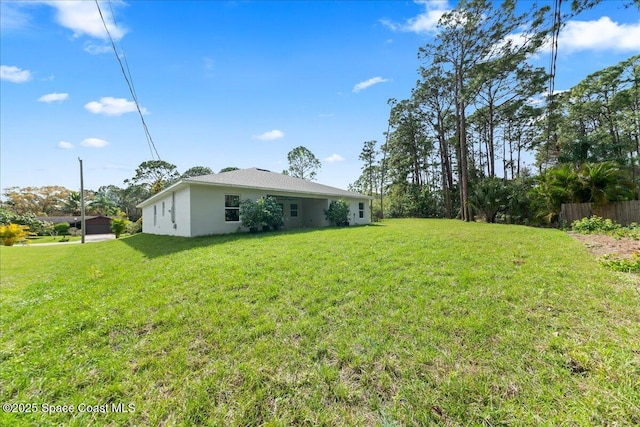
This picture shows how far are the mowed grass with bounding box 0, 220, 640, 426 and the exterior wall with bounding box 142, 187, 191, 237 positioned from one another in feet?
21.0

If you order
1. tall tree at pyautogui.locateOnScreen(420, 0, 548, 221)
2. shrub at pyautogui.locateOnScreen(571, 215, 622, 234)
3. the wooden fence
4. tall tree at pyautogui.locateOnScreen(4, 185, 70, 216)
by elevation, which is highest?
tall tree at pyautogui.locateOnScreen(420, 0, 548, 221)

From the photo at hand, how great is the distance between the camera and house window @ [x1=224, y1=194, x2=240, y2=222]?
1138 cm

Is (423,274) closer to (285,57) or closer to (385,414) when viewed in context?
(385,414)

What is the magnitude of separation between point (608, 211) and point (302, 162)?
30.1 meters

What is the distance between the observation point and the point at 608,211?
33.6ft

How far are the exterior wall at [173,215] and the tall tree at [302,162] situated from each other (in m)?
21.1

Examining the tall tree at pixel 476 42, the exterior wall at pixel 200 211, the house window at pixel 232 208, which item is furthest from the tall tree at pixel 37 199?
the tall tree at pixel 476 42

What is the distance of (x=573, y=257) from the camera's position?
5.04 metres

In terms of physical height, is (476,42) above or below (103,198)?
above

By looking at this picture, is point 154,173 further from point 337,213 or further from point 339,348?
point 339,348

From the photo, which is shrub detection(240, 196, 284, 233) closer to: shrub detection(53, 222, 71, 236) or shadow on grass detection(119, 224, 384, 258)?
shadow on grass detection(119, 224, 384, 258)

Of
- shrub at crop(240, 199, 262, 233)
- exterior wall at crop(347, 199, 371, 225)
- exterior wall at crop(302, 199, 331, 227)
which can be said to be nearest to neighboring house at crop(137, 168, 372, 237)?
shrub at crop(240, 199, 262, 233)

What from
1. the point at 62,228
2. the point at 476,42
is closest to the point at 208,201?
the point at 476,42

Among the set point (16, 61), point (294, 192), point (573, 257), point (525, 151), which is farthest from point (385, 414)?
point (525, 151)
